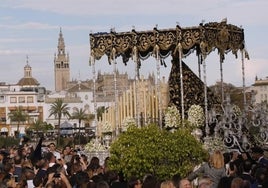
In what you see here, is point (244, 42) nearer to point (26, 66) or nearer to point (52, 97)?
point (52, 97)

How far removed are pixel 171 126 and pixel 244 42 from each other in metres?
4.74

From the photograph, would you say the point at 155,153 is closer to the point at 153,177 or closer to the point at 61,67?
the point at 153,177

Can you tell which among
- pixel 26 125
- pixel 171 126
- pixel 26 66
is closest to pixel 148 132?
pixel 171 126

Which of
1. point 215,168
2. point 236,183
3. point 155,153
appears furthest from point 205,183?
point 155,153

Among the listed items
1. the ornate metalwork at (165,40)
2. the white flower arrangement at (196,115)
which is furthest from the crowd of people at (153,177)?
the ornate metalwork at (165,40)

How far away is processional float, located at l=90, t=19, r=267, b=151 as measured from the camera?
25.6 m

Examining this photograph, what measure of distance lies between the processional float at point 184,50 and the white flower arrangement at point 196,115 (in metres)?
0.26

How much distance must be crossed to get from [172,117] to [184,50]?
92.5 inches

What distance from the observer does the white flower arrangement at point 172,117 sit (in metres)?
26.2

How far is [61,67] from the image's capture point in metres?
190

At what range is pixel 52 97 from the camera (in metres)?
138

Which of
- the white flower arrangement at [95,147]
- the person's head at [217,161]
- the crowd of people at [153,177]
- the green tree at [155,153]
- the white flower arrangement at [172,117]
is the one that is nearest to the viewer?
the crowd of people at [153,177]

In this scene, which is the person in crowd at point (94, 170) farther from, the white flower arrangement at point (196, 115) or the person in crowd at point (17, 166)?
the white flower arrangement at point (196, 115)

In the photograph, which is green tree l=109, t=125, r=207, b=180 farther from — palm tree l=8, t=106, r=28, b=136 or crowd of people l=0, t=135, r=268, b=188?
palm tree l=8, t=106, r=28, b=136
